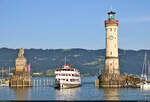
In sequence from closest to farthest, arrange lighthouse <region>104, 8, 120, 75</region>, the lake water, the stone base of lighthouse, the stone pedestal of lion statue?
1. the lake water
2. lighthouse <region>104, 8, 120, 75</region>
3. the stone base of lighthouse
4. the stone pedestal of lion statue

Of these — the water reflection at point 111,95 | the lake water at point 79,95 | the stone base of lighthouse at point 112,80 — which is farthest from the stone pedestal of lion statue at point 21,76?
the water reflection at point 111,95

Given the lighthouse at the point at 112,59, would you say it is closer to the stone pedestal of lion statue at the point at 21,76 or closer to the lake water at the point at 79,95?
the lake water at the point at 79,95

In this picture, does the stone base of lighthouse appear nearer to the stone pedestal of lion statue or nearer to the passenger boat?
the passenger boat

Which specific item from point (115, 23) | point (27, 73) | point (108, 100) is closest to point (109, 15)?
point (115, 23)

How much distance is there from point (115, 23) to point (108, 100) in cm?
4699

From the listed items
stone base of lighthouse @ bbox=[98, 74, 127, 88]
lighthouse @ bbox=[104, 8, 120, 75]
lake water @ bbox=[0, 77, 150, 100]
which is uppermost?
lighthouse @ bbox=[104, 8, 120, 75]

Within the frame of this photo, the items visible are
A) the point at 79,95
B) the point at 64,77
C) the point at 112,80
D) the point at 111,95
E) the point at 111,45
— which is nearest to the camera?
the point at 111,95

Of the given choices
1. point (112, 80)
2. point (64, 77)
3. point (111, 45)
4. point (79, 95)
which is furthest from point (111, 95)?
point (64, 77)

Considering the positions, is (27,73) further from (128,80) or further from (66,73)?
(128,80)

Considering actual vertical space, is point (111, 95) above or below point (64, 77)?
below

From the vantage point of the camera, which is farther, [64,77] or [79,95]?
[64,77]

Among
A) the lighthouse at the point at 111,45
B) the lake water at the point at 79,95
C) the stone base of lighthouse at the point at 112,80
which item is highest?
the lighthouse at the point at 111,45

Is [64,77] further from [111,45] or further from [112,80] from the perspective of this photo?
[111,45]

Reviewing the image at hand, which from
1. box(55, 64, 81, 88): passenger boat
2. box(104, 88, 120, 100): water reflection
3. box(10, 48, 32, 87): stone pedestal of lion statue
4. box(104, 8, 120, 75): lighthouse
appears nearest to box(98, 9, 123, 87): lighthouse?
box(104, 8, 120, 75): lighthouse
